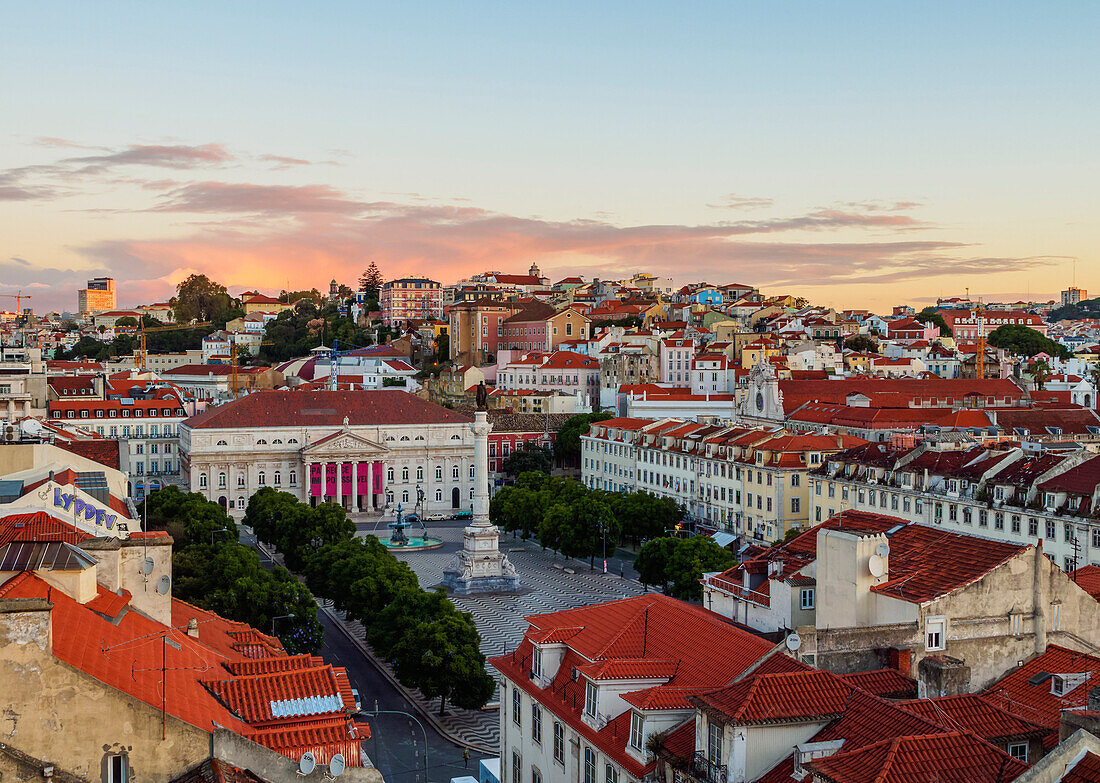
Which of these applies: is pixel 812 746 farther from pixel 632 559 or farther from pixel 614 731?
pixel 632 559

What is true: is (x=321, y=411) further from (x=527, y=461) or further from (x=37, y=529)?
(x=37, y=529)

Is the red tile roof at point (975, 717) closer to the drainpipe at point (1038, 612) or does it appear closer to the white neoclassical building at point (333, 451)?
the drainpipe at point (1038, 612)

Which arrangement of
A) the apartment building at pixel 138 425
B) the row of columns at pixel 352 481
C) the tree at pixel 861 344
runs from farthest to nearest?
the tree at pixel 861 344, the apartment building at pixel 138 425, the row of columns at pixel 352 481

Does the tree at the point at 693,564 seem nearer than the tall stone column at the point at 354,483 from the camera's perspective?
Yes

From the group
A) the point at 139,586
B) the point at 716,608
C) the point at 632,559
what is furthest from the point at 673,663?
the point at 632,559

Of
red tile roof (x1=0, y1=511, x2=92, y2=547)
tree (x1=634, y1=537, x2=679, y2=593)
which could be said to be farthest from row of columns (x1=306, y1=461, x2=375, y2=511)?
red tile roof (x1=0, y1=511, x2=92, y2=547)

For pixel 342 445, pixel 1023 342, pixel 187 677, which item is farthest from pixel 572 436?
pixel 187 677

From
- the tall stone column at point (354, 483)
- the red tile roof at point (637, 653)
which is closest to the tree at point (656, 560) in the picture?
the red tile roof at point (637, 653)
